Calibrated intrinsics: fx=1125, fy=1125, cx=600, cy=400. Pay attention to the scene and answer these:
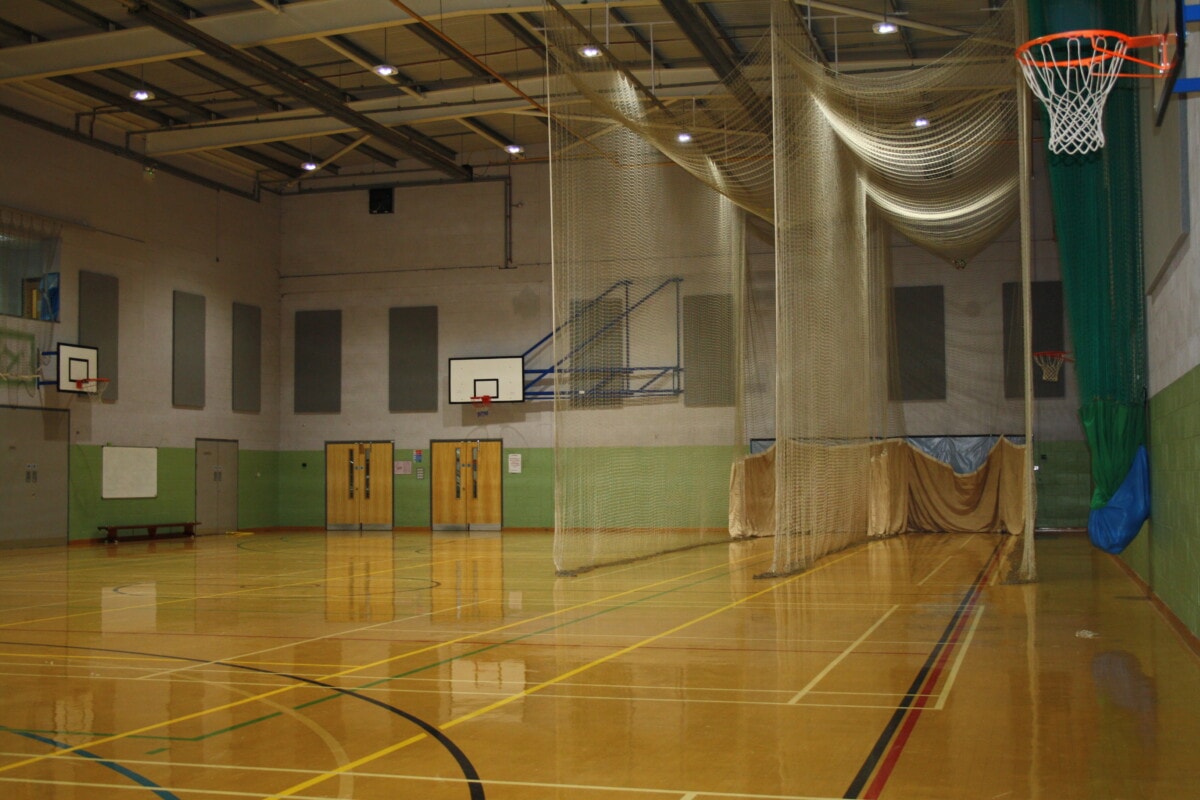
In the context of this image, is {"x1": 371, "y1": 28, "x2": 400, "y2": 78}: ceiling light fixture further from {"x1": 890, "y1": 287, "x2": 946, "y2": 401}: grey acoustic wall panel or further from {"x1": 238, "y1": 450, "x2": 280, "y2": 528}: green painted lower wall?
{"x1": 890, "y1": 287, "x2": 946, "y2": 401}: grey acoustic wall panel

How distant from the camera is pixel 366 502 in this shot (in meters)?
26.8

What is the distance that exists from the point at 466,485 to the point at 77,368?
8.71 meters

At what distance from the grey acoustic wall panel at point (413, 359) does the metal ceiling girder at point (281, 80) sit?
3.59 metres

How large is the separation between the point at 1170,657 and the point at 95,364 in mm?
19818

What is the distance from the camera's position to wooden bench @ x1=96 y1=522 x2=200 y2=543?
865 inches

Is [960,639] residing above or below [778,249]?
below

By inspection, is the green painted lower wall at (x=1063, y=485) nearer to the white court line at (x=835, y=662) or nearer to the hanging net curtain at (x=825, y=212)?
the hanging net curtain at (x=825, y=212)

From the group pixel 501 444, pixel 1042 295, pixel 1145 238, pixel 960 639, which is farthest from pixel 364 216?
pixel 960 639

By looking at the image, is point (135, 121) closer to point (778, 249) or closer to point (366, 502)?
point (366, 502)

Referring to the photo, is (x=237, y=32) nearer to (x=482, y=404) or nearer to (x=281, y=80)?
(x=281, y=80)

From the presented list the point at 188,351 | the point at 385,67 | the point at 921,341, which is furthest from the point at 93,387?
the point at 921,341

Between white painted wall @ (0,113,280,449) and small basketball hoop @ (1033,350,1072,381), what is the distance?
17327mm

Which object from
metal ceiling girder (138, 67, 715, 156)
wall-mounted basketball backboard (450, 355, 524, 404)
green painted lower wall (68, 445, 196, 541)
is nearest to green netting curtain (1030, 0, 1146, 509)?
metal ceiling girder (138, 67, 715, 156)

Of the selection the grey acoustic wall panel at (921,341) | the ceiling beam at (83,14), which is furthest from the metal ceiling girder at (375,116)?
the grey acoustic wall panel at (921,341)
